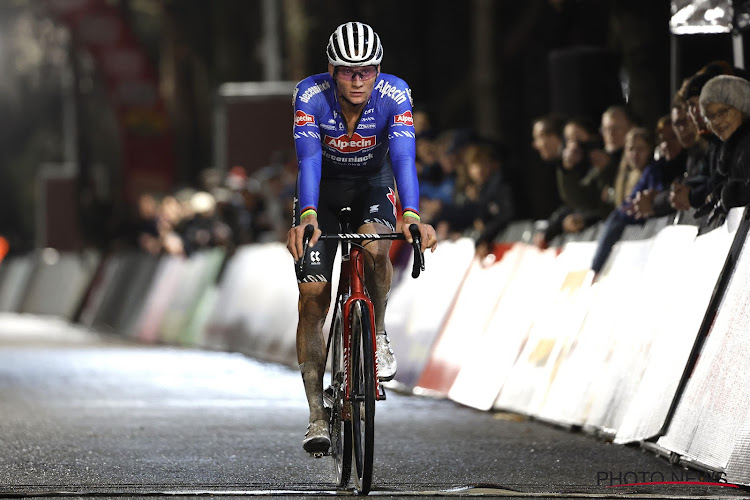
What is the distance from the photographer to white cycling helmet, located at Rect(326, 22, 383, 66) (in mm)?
9352

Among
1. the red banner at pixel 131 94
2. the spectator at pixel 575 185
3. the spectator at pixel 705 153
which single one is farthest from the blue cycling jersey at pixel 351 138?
the red banner at pixel 131 94

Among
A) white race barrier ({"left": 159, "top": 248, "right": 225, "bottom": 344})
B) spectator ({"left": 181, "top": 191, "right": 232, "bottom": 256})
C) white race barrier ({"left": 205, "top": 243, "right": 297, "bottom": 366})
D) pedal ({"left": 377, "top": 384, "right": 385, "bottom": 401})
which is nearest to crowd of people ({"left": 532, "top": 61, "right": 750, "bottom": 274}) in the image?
pedal ({"left": 377, "top": 384, "right": 385, "bottom": 401})

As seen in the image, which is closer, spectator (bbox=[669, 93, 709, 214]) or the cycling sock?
the cycling sock

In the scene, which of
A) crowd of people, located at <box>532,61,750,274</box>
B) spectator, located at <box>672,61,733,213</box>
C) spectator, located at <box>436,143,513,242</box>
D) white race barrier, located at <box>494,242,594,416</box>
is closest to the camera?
crowd of people, located at <box>532,61,750,274</box>

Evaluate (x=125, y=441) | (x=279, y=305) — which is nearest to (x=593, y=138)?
(x=125, y=441)

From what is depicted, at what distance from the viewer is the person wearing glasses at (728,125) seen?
10.6 m

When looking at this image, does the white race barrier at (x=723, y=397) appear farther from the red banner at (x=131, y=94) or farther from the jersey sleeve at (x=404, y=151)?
the red banner at (x=131, y=94)

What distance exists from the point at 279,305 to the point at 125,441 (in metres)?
8.94

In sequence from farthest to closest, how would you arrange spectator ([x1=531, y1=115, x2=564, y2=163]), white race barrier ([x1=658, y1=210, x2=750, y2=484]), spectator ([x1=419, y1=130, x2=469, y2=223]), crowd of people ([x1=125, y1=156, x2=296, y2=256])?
crowd of people ([x1=125, y1=156, x2=296, y2=256]) → spectator ([x1=419, y1=130, x2=469, y2=223]) → spectator ([x1=531, y1=115, x2=564, y2=163]) → white race barrier ([x1=658, y1=210, x2=750, y2=484])

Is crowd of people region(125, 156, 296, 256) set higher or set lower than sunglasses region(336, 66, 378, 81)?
lower

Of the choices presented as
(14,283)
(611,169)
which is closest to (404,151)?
(611,169)

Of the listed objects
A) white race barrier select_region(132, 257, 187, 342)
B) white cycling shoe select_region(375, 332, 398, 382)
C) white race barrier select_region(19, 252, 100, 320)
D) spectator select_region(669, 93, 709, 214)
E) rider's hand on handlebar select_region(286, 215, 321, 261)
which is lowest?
white race barrier select_region(19, 252, 100, 320)

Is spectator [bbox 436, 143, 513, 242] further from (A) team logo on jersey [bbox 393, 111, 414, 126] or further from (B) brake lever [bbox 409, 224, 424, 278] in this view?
(B) brake lever [bbox 409, 224, 424, 278]

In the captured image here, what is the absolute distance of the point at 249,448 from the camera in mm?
11297
